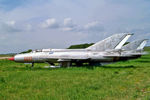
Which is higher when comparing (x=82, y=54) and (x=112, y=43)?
(x=112, y=43)

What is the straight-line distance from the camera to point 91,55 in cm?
1636

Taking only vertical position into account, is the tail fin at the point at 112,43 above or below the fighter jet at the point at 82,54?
above

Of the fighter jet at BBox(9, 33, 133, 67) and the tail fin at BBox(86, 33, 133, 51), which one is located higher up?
the tail fin at BBox(86, 33, 133, 51)

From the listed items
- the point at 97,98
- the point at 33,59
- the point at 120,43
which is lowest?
the point at 97,98

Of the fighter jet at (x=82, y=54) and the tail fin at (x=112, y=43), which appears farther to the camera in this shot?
the tail fin at (x=112, y=43)

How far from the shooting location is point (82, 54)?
1650 centimetres

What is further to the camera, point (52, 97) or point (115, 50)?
point (115, 50)

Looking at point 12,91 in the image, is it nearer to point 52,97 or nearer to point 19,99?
point 19,99

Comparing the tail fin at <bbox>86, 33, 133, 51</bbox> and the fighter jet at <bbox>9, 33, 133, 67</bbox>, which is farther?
the tail fin at <bbox>86, 33, 133, 51</bbox>

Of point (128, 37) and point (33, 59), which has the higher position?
point (128, 37)

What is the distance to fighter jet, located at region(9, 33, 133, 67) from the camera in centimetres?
1623

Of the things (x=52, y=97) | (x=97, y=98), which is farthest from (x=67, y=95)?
(x=97, y=98)

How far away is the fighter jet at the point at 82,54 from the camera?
53.3 ft

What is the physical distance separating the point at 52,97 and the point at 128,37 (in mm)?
13544
